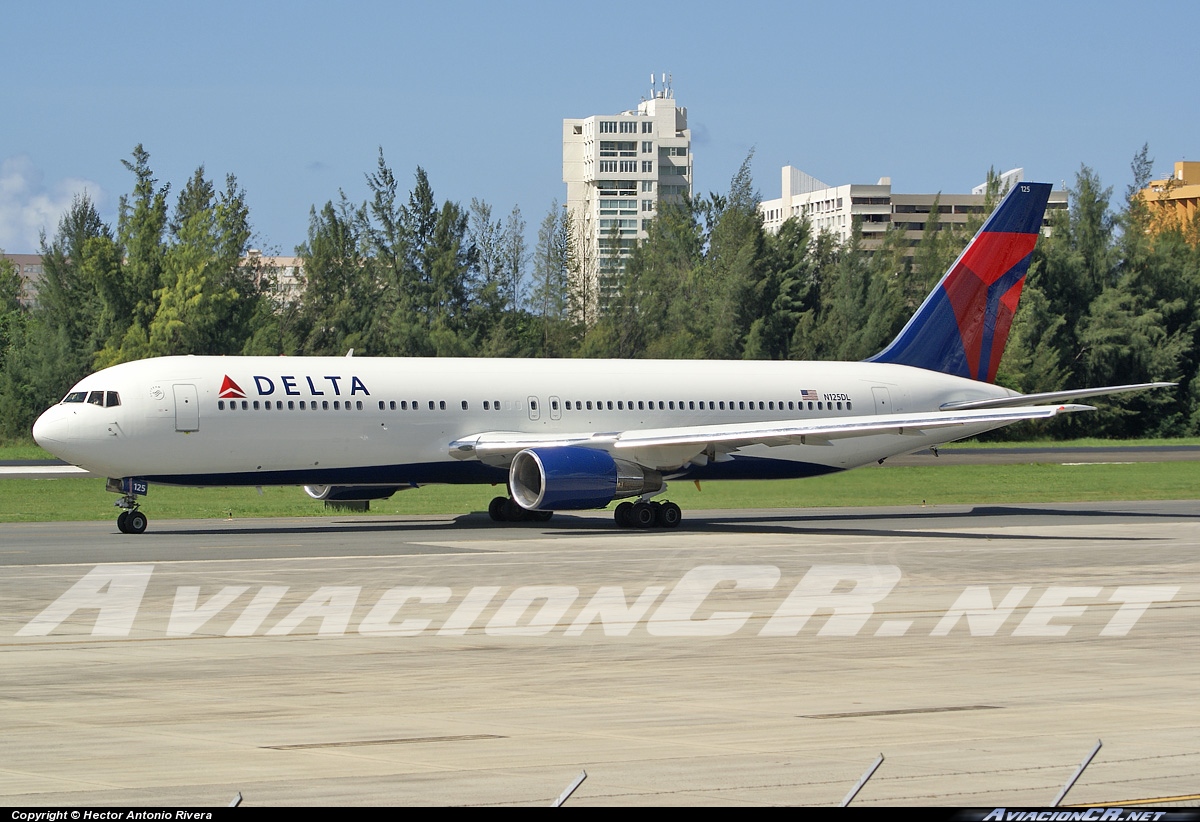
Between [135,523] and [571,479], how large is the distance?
887cm

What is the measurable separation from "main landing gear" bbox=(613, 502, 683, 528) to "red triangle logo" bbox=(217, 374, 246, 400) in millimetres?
8731

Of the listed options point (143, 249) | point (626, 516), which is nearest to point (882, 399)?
point (626, 516)

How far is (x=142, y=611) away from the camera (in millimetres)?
18328

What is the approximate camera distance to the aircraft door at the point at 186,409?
30.3 meters

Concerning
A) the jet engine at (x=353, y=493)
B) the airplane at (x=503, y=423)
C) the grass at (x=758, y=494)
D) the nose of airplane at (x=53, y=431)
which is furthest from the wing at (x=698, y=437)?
the nose of airplane at (x=53, y=431)

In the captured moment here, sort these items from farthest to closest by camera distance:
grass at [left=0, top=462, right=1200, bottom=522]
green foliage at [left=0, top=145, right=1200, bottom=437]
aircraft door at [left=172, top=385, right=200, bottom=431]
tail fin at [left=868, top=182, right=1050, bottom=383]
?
green foliage at [left=0, top=145, right=1200, bottom=437], tail fin at [left=868, top=182, right=1050, bottom=383], grass at [left=0, top=462, right=1200, bottom=522], aircraft door at [left=172, top=385, right=200, bottom=431]

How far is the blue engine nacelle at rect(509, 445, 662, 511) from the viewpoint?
30938 millimetres

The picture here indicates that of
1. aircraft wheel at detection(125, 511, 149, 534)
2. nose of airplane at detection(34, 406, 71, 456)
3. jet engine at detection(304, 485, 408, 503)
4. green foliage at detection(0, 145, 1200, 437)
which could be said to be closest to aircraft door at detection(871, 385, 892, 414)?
jet engine at detection(304, 485, 408, 503)

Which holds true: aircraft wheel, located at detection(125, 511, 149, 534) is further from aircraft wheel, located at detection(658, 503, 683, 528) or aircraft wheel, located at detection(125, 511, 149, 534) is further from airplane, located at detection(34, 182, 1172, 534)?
aircraft wheel, located at detection(658, 503, 683, 528)

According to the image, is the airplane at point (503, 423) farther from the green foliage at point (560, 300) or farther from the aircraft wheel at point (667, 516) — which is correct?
the green foliage at point (560, 300)

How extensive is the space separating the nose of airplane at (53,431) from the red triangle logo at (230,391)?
3062 mm

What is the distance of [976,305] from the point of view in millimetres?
40750

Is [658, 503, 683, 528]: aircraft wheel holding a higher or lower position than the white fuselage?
lower

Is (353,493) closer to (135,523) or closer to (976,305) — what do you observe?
(135,523)
